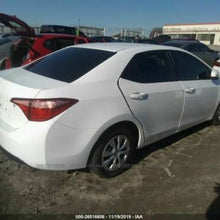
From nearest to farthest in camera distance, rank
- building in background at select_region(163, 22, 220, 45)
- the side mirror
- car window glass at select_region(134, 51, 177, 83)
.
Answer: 1. car window glass at select_region(134, 51, 177, 83)
2. the side mirror
3. building in background at select_region(163, 22, 220, 45)

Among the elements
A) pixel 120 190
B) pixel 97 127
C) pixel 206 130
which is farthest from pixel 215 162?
pixel 97 127

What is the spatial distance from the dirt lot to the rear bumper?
1.41 feet

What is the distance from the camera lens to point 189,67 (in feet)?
13.9

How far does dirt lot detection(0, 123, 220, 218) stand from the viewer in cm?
288

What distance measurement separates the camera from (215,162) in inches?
155

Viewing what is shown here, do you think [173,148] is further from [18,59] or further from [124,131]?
[18,59]

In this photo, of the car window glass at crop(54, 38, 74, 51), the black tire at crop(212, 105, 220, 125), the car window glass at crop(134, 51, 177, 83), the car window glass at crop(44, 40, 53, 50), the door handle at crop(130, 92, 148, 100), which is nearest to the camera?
the door handle at crop(130, 92, 148, 100)

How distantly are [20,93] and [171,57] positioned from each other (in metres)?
2.25

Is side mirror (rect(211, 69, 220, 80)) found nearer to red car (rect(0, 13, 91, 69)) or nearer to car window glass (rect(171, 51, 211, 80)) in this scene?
car window glass (rect(171, 51, 211, 80))

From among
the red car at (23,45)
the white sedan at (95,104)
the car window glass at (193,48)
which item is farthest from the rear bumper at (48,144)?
the car window glass at (193,48)

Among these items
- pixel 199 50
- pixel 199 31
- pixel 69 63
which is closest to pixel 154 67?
pixel 69 63

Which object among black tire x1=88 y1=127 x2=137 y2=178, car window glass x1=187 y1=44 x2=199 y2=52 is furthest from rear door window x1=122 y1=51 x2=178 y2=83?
car window glass x1=187 y1=44 x2=199 y2=52

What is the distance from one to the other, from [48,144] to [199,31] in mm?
61222

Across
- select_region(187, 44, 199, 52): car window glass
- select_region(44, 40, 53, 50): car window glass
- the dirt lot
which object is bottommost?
the dirt lot
